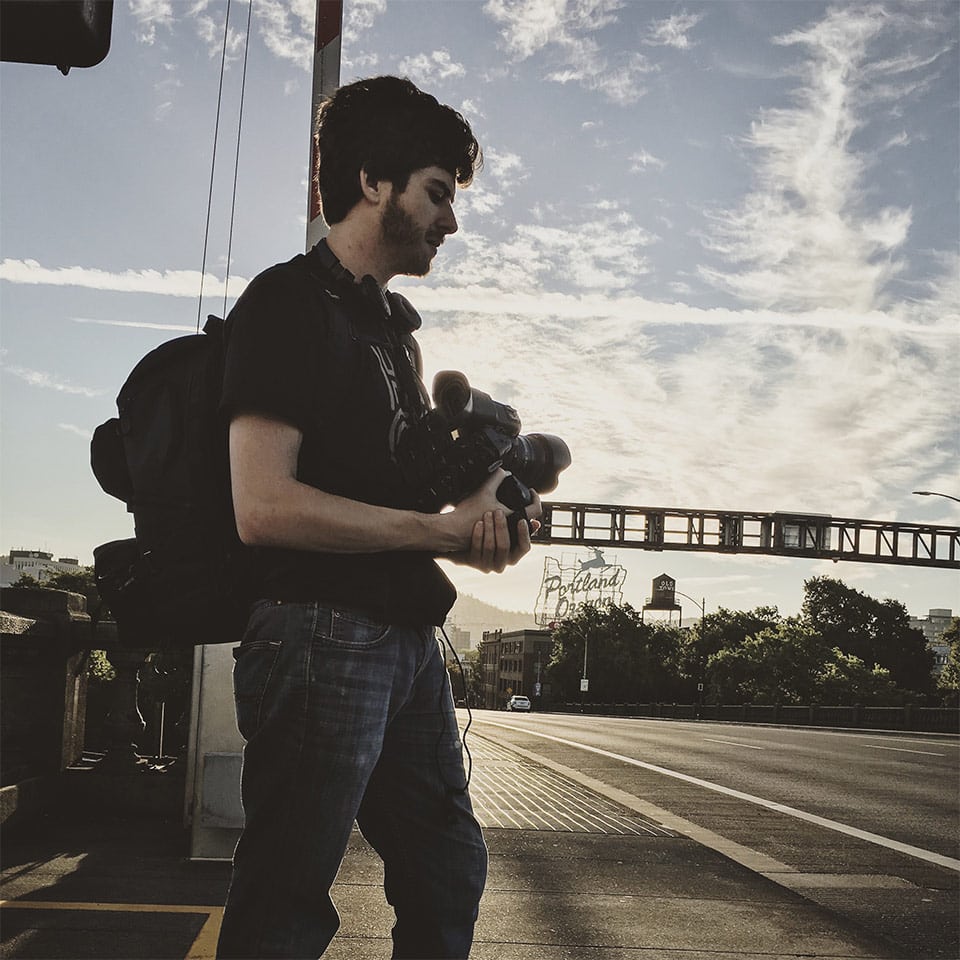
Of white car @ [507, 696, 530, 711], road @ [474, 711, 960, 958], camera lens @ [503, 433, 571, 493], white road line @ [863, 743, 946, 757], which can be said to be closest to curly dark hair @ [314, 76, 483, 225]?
camera lens @ [503, 433, 571, 493]

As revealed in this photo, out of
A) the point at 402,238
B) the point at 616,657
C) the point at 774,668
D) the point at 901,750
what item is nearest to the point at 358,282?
the point at 402,238

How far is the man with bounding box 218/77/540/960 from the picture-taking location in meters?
1.73

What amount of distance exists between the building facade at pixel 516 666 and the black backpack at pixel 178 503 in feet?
377

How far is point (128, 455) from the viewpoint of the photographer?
1871 mm

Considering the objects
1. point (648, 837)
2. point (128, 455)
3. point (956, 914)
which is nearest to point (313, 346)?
point (128, 455)

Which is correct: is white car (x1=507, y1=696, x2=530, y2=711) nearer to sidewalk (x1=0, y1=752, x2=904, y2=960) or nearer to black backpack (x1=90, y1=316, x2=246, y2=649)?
sidewalk (x1=0, y1=752, x2=904, y2=960)

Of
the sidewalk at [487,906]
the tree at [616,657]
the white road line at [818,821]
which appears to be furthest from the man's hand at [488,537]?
the tree at [616,657]

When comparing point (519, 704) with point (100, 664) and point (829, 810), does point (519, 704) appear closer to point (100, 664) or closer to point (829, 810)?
point (829, 810)

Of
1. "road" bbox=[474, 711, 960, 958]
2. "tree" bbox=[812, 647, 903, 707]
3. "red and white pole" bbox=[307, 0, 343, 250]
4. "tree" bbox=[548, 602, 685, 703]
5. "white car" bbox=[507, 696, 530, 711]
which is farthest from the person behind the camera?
"tree" bbox=[548, 602, 685, 703]

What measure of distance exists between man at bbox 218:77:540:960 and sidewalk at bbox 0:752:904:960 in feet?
6.91

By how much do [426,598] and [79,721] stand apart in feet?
17.3

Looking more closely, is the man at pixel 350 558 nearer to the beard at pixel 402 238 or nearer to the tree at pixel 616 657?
the beard at pixel 402 238

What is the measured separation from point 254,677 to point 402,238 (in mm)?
847

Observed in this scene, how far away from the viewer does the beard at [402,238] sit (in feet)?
6.64
